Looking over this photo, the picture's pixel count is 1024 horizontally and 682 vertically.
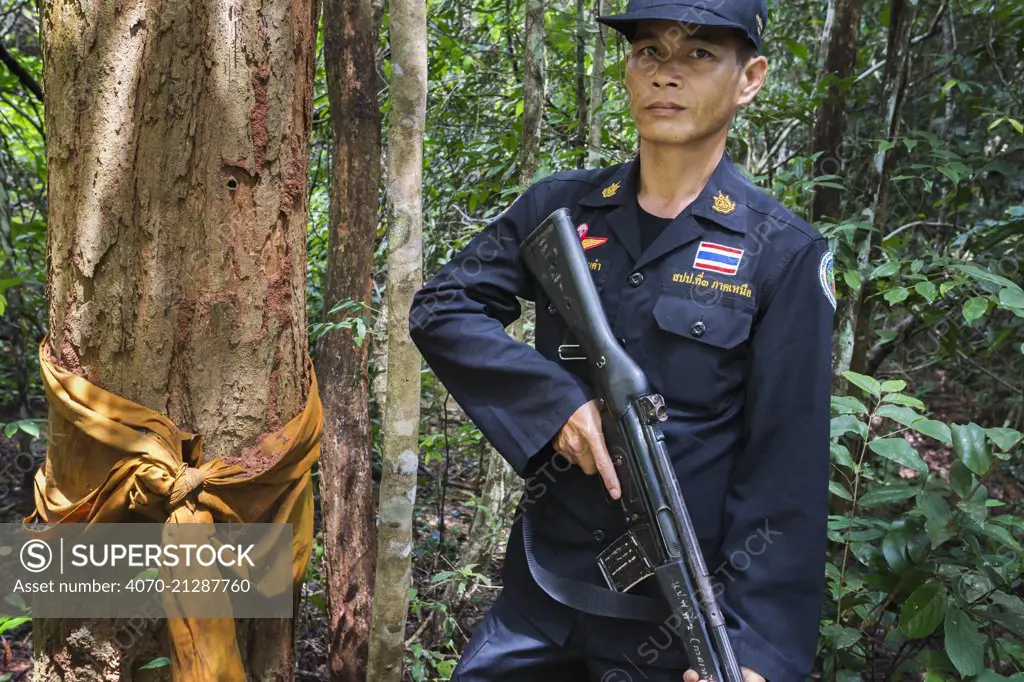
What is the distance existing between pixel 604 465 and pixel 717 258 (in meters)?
0.48

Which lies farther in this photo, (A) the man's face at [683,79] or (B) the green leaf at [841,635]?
(B) the green leaf at [841,635]

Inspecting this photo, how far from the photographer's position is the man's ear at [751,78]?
1.78 meters

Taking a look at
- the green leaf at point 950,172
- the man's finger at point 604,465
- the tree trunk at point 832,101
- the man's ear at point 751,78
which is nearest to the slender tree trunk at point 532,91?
the tree trunk at point 832,101

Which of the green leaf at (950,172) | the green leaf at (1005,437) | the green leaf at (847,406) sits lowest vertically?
the green leaf at (1005,437)

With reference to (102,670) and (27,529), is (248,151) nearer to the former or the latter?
(27,529)

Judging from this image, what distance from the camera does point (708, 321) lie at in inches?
67.4

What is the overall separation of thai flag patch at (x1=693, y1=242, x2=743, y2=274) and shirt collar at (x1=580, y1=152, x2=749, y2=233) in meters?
0.05

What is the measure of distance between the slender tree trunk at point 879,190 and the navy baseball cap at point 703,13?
86.6 inches

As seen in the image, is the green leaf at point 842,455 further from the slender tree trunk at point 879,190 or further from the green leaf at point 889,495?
the slender tree trunk at point 879,190

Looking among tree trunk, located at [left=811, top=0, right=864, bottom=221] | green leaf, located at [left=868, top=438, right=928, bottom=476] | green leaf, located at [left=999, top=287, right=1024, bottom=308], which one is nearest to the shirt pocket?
green leaf, located at [left=868, top=438, right=928, bottom=476]

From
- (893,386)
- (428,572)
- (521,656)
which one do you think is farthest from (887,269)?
(428,572)

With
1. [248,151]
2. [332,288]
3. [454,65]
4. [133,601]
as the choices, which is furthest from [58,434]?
[454,65]

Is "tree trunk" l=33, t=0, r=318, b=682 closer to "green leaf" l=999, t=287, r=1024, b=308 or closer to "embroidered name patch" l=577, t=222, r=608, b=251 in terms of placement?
"embroidered name patch" l=577, t=222, r=608, b=251

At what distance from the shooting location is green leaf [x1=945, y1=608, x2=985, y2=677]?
244 cm
